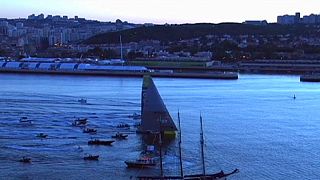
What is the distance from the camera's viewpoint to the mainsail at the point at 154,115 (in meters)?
9.46

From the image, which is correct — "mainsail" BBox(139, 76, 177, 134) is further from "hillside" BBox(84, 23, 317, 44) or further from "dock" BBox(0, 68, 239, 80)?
"hillside" BBox(84, 23, 317, 44)

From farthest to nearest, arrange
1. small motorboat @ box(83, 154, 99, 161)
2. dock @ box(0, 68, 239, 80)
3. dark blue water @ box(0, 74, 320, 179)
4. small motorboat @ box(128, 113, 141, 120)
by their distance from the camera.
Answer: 1. dock @ box(0, 68, 239, 80)
2. small motorboat @ box(128, 113, 141, 120)
3. small motorboat @ box(83, 154, 99, 161)
4. dark blue water @ box(0, 74, 320, 179)

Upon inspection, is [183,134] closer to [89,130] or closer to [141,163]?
[89,130]

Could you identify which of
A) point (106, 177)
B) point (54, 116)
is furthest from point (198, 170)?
point (54, 116)

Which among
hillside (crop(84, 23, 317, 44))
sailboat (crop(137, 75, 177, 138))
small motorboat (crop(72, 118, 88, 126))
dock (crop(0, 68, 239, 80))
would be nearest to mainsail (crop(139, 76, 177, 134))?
sailboat (crop(137, 75, 177, 138))

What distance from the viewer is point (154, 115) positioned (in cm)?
952

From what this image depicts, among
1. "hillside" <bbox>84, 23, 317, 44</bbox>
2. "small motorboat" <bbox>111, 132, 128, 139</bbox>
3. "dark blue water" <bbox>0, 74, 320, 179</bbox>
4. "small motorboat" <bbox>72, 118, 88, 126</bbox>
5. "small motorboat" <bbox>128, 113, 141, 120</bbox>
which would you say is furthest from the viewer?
"hillside" <bbox>84, 23, 317, 44</bbox>

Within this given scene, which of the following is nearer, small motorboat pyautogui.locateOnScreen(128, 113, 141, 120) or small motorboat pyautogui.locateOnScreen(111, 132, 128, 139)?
small motorboat pyautogui.locateOnScreen(111, 132, 128, 139)

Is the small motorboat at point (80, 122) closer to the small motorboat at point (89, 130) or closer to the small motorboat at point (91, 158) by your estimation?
the small motorboat at point (89, 130)

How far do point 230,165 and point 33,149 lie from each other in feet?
8.17

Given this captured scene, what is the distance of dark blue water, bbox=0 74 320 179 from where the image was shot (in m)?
7.61

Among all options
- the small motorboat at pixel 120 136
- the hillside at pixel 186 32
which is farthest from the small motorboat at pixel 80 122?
the hillside at pixel 186 32

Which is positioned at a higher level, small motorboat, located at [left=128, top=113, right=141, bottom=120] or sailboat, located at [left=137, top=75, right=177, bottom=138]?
sailboat, located at [left=137, top=75, right=177, bottom=138]

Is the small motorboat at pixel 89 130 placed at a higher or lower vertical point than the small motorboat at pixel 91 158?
higher
